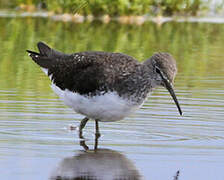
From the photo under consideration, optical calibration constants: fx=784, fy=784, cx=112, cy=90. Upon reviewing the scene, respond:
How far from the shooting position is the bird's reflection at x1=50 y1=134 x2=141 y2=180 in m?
7.48

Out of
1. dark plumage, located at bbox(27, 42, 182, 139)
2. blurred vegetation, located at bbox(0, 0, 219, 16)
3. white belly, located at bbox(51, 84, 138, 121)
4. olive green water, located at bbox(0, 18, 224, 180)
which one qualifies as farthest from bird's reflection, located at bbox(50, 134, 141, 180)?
blurred vegetation, located at bbox(0, 0, 219, 16)

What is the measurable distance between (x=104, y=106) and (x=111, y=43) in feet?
33.2

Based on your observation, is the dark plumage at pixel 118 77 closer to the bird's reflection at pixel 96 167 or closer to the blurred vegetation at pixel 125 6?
the bird's reflection at pixel 96 167

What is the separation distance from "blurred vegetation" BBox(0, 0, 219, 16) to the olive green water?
254 inches

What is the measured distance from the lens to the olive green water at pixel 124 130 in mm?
7840

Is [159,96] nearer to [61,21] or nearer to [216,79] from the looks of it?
[216,79]

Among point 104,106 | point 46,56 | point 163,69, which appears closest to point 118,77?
point 104,106

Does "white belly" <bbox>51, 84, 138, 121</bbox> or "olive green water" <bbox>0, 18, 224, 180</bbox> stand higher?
"white belly" <bbox>51, 84, 138, 121</bbox>

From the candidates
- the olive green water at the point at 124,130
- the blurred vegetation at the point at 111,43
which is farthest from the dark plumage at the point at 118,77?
the blurred vegetation at the point at 111,43

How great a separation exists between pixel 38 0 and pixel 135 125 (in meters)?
16.1

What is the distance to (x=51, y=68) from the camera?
34.3ft

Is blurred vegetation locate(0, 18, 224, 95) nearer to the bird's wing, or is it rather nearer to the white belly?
the bird's wing

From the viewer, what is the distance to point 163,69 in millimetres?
9031

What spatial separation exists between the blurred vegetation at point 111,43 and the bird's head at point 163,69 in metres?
3.41
